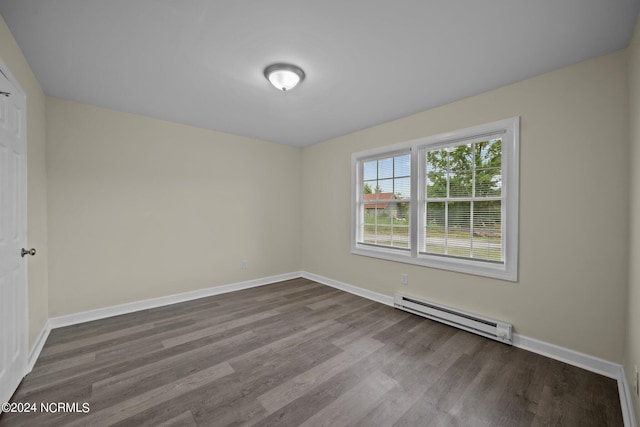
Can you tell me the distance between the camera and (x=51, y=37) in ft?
6.11

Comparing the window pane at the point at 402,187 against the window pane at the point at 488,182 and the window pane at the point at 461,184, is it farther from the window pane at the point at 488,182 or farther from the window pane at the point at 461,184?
the window pane at the point at 488,182

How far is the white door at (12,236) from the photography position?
1.64 metres

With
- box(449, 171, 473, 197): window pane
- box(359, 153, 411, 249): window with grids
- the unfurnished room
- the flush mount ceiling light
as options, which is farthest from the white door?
box(449, 171, 473, 197): window pane

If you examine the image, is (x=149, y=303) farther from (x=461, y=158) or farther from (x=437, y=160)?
(x=461, y=158)

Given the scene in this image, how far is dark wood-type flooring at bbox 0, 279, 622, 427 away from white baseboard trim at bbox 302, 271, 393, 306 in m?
0.58

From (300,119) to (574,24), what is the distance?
2.68m

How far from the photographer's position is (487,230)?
2779 millimetres

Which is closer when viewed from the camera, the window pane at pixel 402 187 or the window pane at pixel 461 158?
the window pane at pixel 461 158

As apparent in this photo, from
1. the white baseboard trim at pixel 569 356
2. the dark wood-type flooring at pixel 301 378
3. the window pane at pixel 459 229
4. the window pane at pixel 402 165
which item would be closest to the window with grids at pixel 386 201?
the window pane at pixel 402 165

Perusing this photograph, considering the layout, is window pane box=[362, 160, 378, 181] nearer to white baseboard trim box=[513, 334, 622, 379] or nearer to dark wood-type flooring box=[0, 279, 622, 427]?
dark wood-type flooring box=[0, 279, 622, 427]

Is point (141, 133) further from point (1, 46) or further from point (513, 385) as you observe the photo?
point (513, 385)

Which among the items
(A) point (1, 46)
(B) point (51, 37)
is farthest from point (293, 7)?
(A) point (1, 46)

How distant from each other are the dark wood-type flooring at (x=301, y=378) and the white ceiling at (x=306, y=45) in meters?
2.54

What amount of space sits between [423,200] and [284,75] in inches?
86.9
